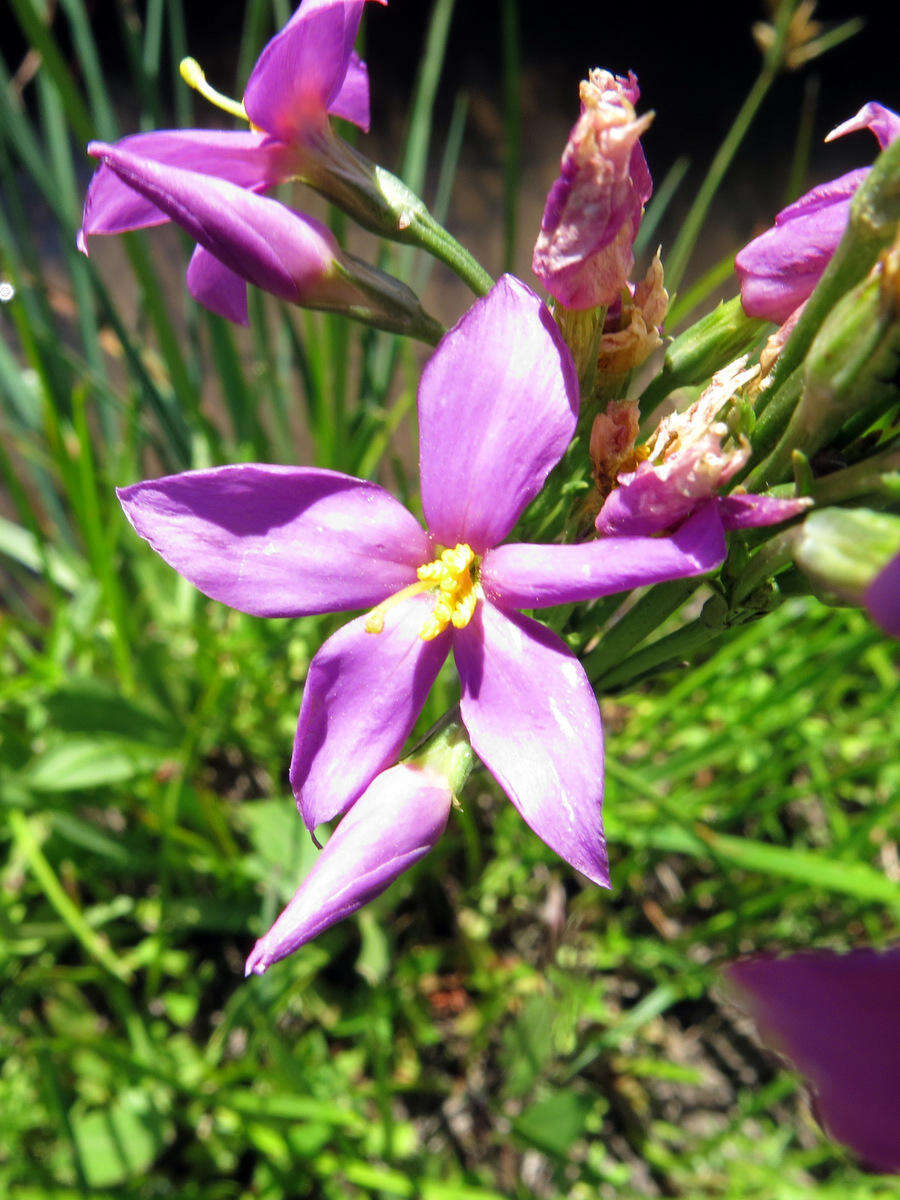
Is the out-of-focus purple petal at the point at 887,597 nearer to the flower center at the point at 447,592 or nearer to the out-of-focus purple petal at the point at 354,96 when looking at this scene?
the flower center at the point at 447,592

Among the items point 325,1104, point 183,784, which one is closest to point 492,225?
point 183,784

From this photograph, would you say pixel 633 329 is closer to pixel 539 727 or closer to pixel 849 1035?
pixel 539 727

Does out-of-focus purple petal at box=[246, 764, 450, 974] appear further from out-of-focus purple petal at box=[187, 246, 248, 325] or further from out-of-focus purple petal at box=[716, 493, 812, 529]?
out-of-focus purple petal at box=[187, 246, 248, 325]

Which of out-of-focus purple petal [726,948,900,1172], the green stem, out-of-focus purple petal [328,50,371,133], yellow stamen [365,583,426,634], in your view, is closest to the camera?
out-of-focus purple petal [726,948,900,1172]

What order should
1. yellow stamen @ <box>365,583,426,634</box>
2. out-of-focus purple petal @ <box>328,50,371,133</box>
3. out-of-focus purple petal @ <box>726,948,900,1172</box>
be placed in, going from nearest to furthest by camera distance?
out-of-focus purple petal @ <box>726,948,900,1172</box>
yellow stamen @ <box>365,583,426,634</box>
out-of-focus purple petal @ <box>328,50,371,133</box>

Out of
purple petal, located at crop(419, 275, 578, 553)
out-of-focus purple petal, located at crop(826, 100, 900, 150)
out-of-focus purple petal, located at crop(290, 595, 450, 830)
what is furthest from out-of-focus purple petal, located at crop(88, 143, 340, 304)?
out-of-focus purple petal, located at crop(826, 100, 900, 150)

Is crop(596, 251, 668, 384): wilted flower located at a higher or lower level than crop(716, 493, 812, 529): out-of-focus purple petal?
higher

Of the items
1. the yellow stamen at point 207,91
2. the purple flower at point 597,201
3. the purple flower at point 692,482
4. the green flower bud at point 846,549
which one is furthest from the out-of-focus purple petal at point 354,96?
the green flower bud at point 846,549
